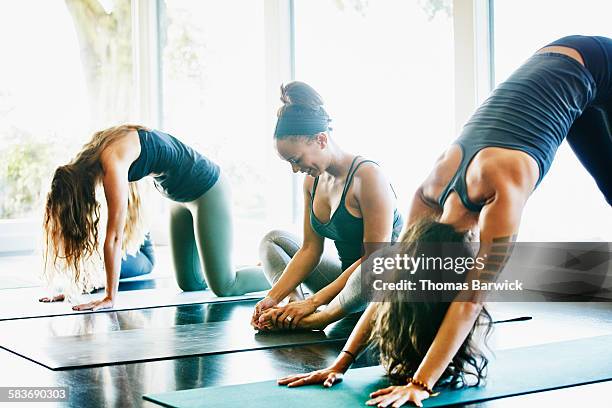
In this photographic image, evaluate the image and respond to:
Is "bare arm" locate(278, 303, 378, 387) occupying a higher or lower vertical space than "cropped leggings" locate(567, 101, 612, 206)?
lower

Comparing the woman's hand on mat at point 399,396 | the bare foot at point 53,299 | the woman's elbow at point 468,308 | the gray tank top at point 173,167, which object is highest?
the gray tank top at point 173,167

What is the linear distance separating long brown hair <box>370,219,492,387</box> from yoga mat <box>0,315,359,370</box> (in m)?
0.87

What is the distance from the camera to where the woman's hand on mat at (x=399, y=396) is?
86.2 inches

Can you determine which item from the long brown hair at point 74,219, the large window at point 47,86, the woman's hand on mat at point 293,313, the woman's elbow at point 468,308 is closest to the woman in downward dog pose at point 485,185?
the woman's elbow at point 468,308

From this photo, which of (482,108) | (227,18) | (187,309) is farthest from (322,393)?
(227,18)

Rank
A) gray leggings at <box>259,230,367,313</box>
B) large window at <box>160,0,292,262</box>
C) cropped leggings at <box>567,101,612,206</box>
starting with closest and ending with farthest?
cropped leggings at <box>567,101,612,206</box>, gray leggings at <box>259,230,367,313</box>, large window at <box>160,0,292,262</box>

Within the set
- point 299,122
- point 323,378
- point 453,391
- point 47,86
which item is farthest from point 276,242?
point 47,86

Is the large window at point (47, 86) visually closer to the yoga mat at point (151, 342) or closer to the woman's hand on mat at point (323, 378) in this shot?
the yoga mat at point (151, 342)

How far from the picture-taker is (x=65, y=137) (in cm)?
793

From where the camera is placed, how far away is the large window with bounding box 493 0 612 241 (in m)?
4.34

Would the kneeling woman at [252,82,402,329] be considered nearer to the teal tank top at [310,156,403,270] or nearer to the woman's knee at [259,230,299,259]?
the teal tank top at [310,156,403,270]

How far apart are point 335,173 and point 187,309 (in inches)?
48.9

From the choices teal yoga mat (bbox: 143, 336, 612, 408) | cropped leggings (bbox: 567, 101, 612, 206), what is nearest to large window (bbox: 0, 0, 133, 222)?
teal yoga mat (bbox: 143, 336, 612, 408)

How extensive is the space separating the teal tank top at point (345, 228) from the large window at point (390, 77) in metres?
1.63
